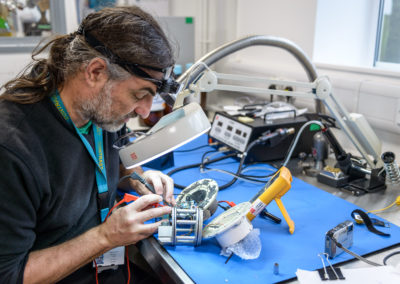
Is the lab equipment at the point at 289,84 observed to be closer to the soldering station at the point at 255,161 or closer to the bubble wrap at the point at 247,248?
the soldering station at the point at 255,161

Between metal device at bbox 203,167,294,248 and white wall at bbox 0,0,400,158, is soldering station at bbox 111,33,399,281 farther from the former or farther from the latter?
white wall at bbox 0,0,400,158

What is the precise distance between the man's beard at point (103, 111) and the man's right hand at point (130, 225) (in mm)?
229

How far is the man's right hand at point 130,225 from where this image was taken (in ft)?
3.23

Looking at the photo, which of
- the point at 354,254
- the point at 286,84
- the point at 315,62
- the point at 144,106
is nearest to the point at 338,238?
the point at 354,254

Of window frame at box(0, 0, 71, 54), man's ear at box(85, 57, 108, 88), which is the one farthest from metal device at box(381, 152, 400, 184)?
window frame at box(0, 0, 71, 54)

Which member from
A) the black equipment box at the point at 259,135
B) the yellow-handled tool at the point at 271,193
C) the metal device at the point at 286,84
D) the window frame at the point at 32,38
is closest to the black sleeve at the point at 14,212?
the metal device at the point at 286,84

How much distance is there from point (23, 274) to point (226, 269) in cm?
48

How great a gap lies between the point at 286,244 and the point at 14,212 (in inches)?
26.9

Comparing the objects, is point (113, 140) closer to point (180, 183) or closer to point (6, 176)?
point (180, 183)

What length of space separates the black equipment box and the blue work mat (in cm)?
26

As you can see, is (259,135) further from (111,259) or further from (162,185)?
(111,259)

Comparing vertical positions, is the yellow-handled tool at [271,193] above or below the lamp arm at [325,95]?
below

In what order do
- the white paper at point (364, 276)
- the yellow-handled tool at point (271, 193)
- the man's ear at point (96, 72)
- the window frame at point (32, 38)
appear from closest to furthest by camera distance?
the white paper at point (364, 276)
the man's ear at point (96, 72)
the yellow-handled tool at point (271, 193)
the window frame at point (32, 38)

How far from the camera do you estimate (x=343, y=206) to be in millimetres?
1230
